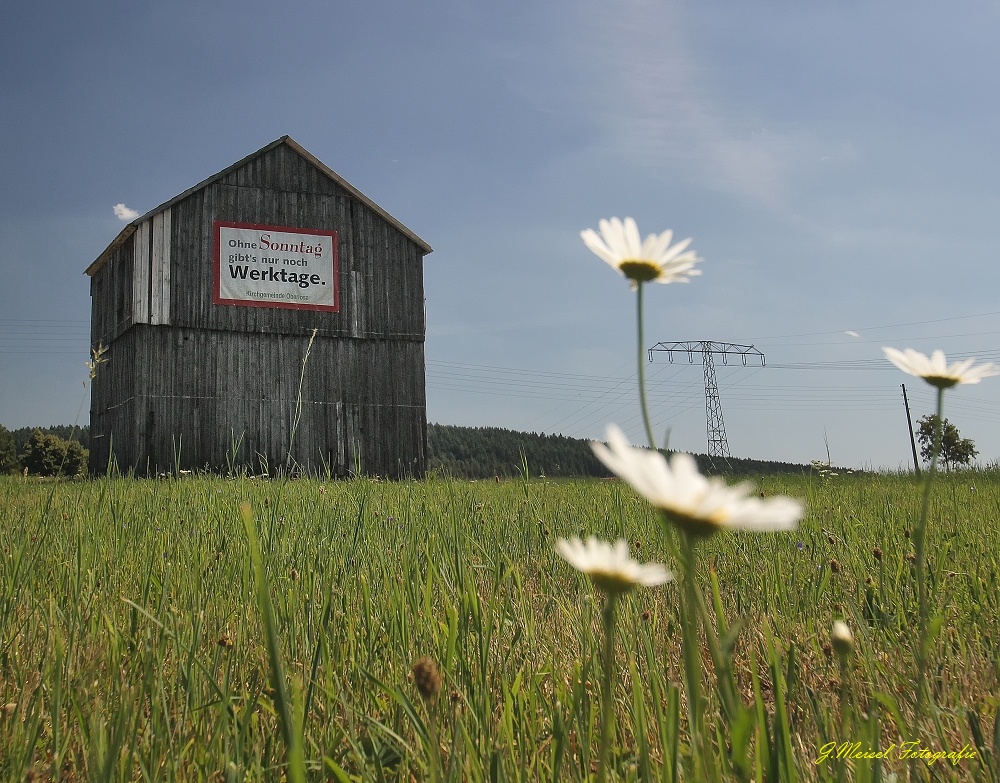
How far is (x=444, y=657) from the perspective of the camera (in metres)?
1.63

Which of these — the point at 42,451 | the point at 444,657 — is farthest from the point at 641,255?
the point at 42,451

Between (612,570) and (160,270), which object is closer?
(612,570)

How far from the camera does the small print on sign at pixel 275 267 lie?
1484 centimetres

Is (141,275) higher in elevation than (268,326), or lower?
higher

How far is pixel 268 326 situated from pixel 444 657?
14.0 meters

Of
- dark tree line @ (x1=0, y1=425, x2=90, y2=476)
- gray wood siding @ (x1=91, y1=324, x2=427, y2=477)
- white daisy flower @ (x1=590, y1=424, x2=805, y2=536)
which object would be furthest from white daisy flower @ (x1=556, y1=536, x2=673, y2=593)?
gray wood siding @ (x1=91, y1=324, x2=427, y2=477)

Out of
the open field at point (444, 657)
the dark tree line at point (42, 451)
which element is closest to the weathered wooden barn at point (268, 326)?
the dark tree line at point (42, 451)

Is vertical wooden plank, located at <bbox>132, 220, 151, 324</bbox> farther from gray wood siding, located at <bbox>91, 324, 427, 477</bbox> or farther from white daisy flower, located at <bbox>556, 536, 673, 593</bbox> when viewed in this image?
white daisy flower, located at <bbox>556, 536, 673, 593</bbox>

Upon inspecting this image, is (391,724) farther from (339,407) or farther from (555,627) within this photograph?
(339,407)

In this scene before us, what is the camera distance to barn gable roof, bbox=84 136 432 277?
14.5m

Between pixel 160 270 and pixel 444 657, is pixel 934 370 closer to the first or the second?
pixel 444 657

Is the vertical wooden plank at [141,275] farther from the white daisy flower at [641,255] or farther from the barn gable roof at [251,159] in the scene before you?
the white daisy flower at [641,255]

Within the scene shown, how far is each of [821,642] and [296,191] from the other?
49.2 feet

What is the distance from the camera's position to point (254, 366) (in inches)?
579
